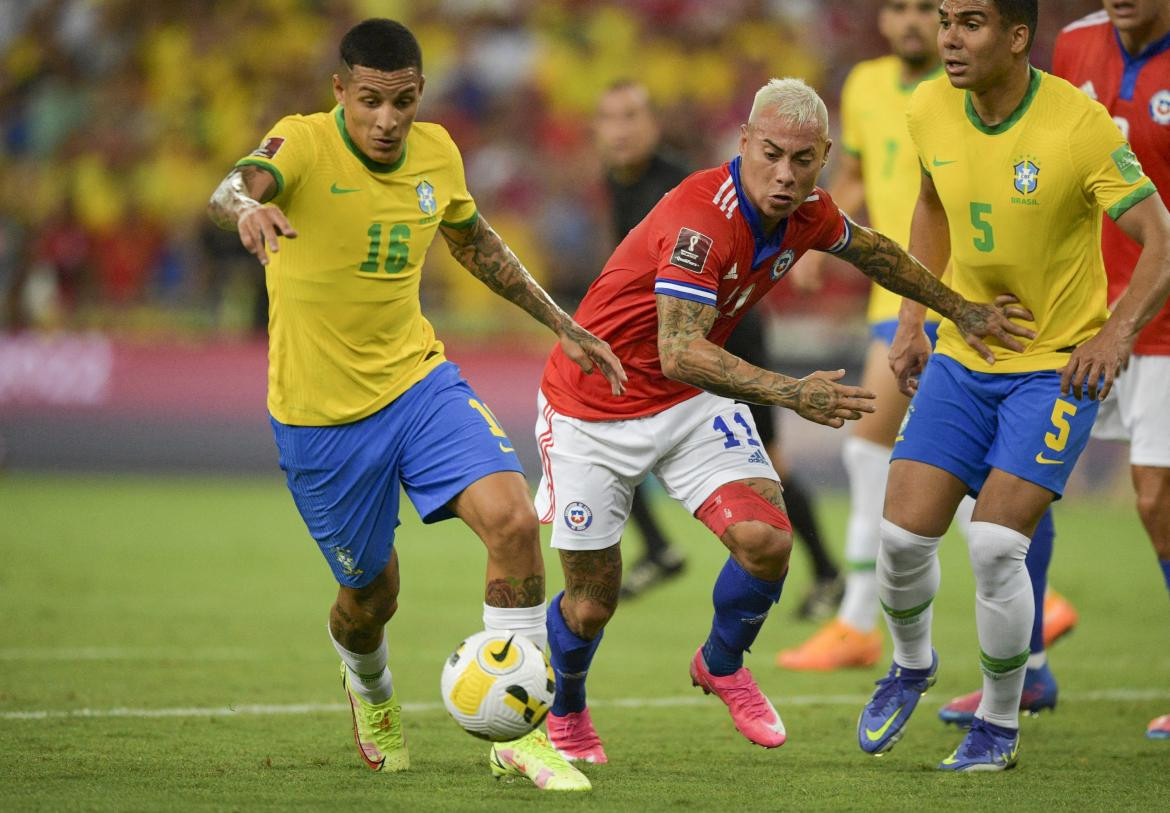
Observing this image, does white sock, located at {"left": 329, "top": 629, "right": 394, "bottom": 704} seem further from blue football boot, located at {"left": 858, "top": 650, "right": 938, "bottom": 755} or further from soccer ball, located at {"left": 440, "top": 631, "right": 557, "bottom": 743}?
blue football boot, located at {"left": 858, "top": 650, "right": 938, "bottom": 755}

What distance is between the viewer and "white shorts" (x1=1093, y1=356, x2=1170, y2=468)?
646cm

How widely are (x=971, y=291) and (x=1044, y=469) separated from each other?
76cm

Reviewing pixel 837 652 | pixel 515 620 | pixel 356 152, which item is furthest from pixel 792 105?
pixel 837 652

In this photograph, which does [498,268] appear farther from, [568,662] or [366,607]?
[568,662]

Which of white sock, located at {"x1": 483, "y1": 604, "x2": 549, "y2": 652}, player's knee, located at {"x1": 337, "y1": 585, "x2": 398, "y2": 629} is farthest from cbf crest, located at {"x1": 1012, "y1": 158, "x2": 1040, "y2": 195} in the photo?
player's knee, located at {"x1": 337, "y1": 585, "x2": 398, "y2": 629}

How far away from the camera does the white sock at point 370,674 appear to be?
18.6ft

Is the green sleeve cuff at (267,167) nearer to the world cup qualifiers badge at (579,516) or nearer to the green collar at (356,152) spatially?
the green collar at (356,152)

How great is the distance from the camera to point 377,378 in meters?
5.49

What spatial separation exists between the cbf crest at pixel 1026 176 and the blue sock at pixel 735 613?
A: 1.61 m

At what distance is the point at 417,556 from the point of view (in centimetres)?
1226

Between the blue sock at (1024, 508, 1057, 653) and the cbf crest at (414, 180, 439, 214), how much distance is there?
2.93 meters

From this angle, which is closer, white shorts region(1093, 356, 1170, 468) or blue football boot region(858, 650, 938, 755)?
blue football boot region(858, 650, 938, 755)

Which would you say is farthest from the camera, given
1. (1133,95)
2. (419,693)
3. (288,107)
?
(288,107)

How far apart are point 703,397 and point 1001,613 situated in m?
1.30
